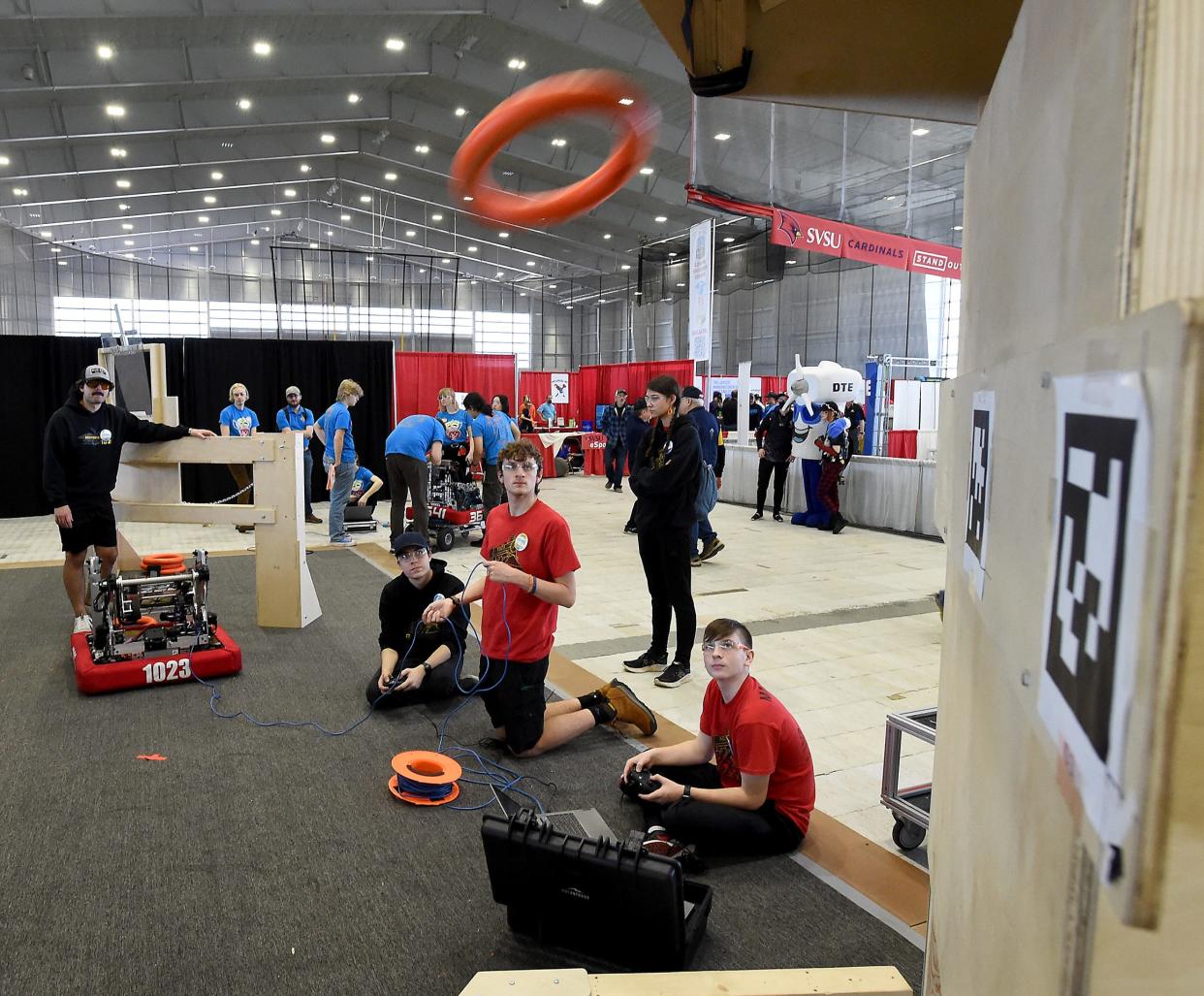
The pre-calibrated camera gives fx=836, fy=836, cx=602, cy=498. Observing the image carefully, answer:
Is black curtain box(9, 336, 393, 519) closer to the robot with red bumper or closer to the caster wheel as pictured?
the robot with red bumper

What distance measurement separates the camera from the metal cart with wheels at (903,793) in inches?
104

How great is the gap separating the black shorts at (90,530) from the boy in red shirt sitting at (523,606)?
292 centimetres

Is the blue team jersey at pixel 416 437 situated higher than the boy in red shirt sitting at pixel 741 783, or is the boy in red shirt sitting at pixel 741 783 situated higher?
the blue team jersey at pixel 416 437

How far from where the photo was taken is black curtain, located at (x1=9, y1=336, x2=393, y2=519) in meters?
10.6

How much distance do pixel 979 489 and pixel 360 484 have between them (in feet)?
31.6

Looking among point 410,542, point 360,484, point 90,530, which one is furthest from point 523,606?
point 360,484

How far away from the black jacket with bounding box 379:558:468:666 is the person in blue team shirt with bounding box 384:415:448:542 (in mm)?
3544

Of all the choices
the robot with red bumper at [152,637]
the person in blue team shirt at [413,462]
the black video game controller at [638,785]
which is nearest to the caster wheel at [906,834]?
the black video game controller at [638,785]

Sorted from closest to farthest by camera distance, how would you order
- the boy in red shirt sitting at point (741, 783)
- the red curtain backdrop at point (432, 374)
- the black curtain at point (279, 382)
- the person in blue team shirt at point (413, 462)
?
the boy in red shirt sitting at point (741, 783), the person in blue team shirt at point (413, 462), the black curtain at point (279, 382), the red curtain backdrop at point (432, 374)

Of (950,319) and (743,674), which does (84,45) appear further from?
(950,319)

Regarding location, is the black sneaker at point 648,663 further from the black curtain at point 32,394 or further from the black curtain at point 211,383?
the black curtain at point 32,394

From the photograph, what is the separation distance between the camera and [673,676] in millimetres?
4340

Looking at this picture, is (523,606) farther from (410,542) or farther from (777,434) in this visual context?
(777,434)

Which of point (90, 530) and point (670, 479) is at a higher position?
point (670, 479)
